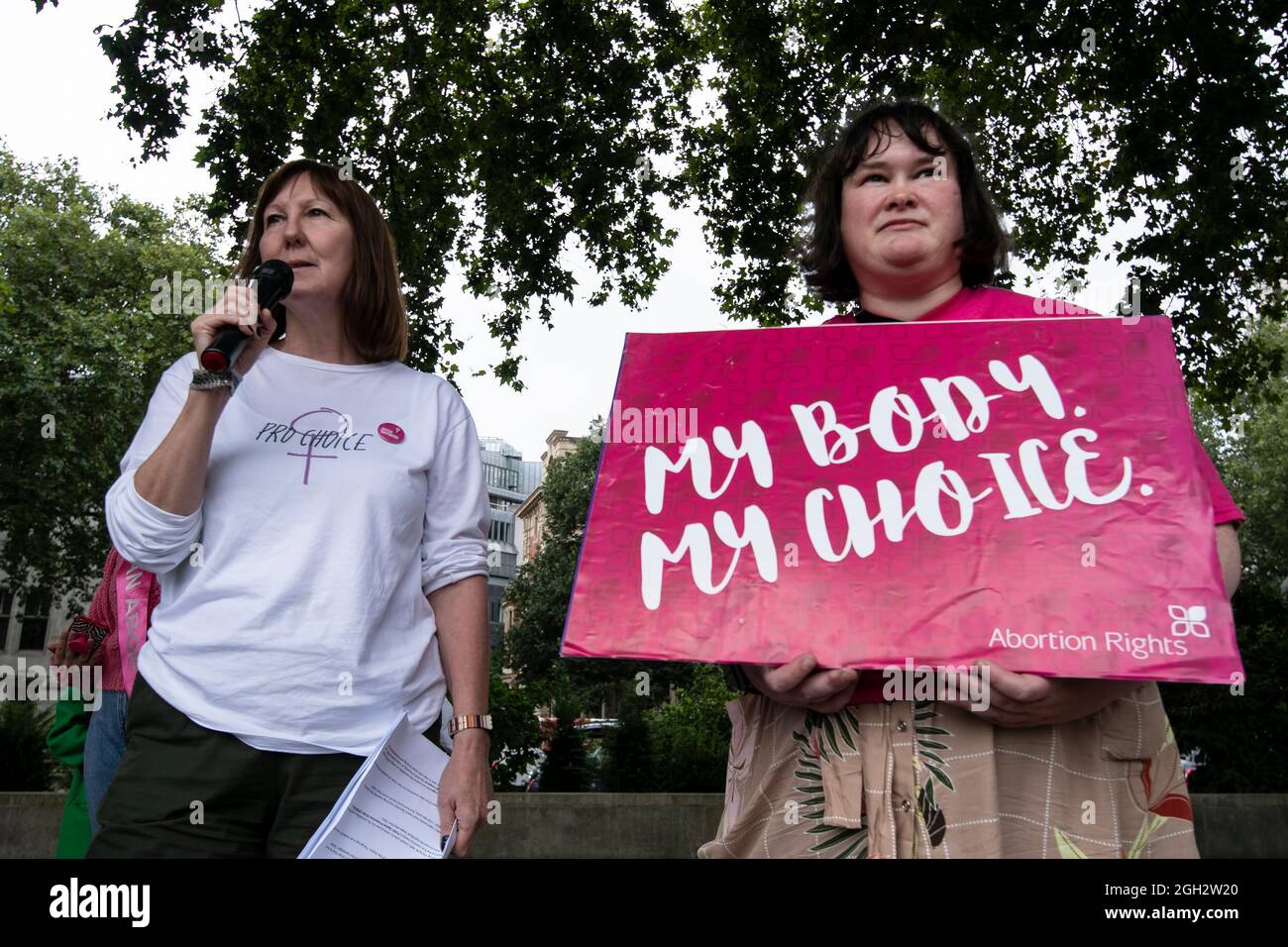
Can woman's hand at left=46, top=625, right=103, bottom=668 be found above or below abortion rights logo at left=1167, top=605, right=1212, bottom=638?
above

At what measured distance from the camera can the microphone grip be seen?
75.3 inches

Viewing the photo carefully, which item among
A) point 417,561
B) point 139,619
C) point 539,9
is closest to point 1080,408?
point 417,561

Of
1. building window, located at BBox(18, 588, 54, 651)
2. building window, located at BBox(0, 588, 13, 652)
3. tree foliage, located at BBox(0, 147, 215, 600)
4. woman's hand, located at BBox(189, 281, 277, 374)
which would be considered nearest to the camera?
woman's hand, located at BBox(189, 281, 277, 374)

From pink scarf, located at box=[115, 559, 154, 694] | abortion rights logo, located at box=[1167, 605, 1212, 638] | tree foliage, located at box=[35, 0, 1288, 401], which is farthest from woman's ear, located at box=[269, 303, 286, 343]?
tree foliage, located at box=[35, 0, 1288, 401]

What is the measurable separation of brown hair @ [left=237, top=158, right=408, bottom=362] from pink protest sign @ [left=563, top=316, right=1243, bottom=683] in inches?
31.1

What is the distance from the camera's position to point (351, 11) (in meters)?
8.66

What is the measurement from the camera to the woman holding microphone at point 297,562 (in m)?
1.84

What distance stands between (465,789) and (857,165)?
60.1 inches

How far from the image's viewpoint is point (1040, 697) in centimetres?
152

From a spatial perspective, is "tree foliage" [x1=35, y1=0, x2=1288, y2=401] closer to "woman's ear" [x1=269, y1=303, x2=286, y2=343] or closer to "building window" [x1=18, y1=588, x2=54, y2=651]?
"woman's ear" [x1=269, y1=303, x2=286, y2=343]

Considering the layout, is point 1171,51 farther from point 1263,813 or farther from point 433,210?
point 433,210

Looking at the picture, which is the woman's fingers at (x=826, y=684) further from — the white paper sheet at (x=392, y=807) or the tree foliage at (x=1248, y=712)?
the tree foliage at (x=1248, y=712)

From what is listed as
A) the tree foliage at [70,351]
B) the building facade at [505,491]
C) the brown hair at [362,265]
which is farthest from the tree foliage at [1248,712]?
the building facade at [505,491]

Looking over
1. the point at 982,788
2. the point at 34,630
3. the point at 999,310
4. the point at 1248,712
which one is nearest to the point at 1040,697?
the point at 982,788
